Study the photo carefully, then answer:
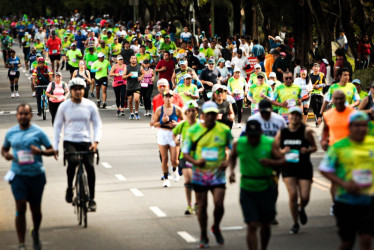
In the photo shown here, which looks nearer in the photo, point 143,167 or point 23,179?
point 23,179

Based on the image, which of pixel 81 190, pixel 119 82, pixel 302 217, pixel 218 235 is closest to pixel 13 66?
pixel 119 82

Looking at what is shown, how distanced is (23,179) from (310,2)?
21236mm

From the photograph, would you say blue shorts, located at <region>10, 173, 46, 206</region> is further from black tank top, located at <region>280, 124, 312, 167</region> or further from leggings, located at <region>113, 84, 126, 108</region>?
leggings, located at <region>113, 84, 126, 108</region>

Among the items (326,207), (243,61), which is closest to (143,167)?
(326,207)

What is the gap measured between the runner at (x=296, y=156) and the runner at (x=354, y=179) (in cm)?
283

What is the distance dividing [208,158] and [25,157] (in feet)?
6.98

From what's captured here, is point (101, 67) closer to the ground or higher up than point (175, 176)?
higher up

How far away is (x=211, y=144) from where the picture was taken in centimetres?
1225

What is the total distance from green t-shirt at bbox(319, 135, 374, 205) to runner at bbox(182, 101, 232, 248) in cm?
237

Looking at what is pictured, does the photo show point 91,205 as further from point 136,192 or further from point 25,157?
point 136,192

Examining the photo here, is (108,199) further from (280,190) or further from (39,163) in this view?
(39,163)

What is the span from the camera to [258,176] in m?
11.2

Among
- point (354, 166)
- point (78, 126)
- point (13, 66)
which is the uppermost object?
point (13, 66)

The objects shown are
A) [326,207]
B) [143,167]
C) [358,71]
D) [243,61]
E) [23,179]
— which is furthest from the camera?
[243,61]
